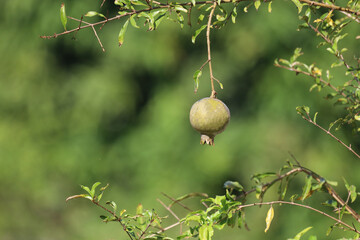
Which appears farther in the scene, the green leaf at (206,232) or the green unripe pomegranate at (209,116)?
the green unripe pomegranate at (209,116)

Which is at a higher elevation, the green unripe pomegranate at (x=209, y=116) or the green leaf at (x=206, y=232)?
the green unripe pomegranate at (x=209, y=116)

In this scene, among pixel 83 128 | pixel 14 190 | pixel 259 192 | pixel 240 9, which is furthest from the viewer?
pixel 14 190

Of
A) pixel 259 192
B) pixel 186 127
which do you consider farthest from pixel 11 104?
pixel 259 192

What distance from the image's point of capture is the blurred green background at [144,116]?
13.4 ft

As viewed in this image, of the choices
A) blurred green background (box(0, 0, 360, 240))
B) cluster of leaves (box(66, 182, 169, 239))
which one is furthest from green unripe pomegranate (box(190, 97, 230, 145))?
blurred green background (box(0, 0, 360, 240))

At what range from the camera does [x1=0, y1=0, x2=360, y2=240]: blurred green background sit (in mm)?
4094

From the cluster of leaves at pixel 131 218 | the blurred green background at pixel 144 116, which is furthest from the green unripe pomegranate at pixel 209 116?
the blurred green background at pixel 144 116

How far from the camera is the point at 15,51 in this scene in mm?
4516

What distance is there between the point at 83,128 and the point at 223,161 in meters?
1.04

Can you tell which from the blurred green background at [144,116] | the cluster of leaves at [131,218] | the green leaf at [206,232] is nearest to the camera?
the green leaf at [206,232]

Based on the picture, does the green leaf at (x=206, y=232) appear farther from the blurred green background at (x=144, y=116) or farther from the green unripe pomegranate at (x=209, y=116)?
the blurred green background at (x=144, y=116)

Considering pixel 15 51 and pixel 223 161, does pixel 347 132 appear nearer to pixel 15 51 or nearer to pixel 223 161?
pixel 223 161

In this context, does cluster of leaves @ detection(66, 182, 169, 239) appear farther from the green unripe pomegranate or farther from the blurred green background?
the blurred green background

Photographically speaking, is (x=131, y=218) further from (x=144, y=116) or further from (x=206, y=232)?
(x=144, y=116)
